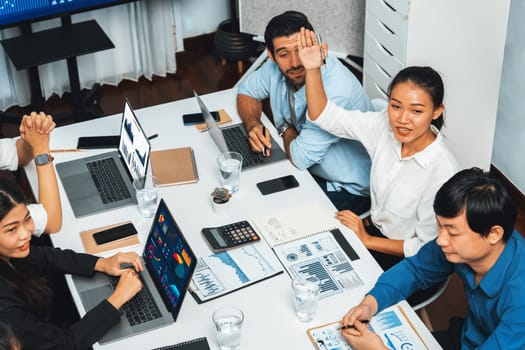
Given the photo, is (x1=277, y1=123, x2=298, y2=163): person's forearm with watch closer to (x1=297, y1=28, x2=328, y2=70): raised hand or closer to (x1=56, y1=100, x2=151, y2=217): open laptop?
(x1=297, y1=28, x2=328, y2=70): raised hand

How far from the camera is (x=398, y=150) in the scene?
2727mm

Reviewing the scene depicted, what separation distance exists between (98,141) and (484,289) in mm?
1678

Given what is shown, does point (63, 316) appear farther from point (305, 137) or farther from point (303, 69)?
point (303, 69)

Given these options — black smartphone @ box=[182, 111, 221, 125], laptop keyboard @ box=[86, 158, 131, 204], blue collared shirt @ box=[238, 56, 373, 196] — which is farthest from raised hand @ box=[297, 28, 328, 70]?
laptop keyboard @ box=[86, 158, 131, 204]

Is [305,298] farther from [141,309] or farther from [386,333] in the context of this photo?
[141,309]

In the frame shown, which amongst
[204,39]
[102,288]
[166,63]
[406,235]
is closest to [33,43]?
[166,63]

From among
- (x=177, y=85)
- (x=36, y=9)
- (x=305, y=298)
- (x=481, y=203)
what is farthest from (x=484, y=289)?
(x=177, y=85)

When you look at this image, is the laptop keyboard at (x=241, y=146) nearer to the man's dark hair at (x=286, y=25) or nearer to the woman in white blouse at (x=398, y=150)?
the woman in white blouse at (x=398, y=150)

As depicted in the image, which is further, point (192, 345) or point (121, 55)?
point (121, 55)

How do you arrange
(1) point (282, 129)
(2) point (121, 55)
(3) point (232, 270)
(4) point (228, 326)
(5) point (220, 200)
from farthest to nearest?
(2) point (121, 55) → (1) point (282, 129) → (5) point (220, 200) → (3) point (232, 270) → (4) point (228, 326)

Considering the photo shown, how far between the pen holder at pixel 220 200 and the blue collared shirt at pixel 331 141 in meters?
0.36

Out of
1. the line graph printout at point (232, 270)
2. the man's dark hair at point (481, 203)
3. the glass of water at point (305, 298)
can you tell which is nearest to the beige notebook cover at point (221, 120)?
the line graph printout at point (232, 270)

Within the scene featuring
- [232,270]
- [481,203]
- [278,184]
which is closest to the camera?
[481,203]

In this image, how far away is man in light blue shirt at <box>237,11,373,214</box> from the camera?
3.01 metres
